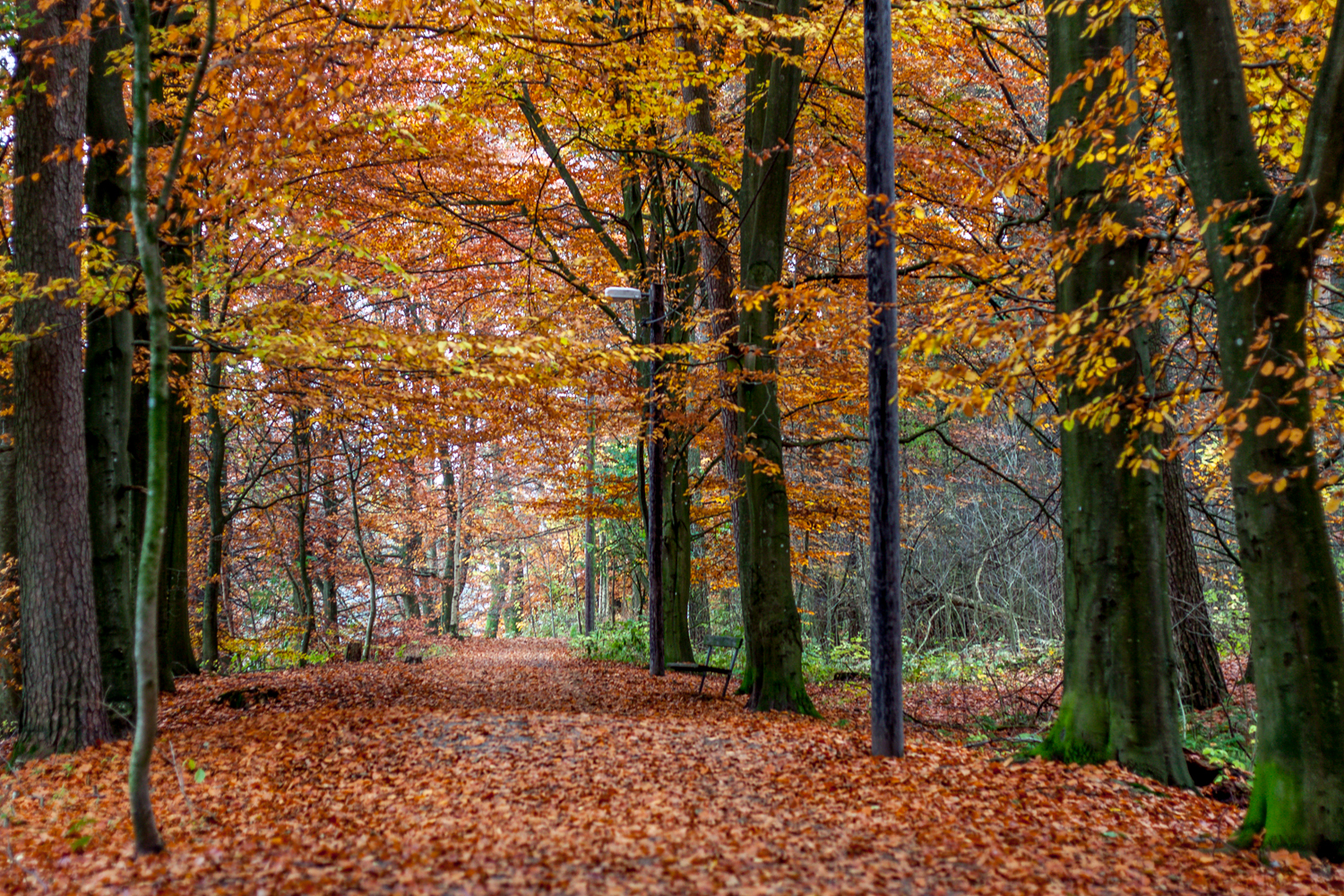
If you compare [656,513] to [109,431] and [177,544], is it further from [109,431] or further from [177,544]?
[109,431]

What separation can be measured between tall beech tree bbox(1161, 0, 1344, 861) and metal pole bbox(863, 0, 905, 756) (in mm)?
2222

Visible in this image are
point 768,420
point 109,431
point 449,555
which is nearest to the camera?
point 109,431

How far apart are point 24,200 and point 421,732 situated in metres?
5.54

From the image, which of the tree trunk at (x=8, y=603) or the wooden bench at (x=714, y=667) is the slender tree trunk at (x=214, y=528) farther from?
the wooden bench at (x=714, y=667)

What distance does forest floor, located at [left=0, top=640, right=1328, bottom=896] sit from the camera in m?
3.66

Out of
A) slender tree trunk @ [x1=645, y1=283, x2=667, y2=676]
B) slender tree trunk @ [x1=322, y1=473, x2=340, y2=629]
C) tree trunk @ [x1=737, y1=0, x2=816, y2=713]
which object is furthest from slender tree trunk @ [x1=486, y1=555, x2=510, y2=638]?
tree trunk @ [x1=737, y1=0, x2=816, y2=713]

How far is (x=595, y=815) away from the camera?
4.58m

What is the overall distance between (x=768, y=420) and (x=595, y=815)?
492 cm

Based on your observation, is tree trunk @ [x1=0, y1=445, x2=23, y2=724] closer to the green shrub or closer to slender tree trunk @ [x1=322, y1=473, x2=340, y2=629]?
slender tree trunk @ [x1=322, y1=473, x2=340, y2=629]

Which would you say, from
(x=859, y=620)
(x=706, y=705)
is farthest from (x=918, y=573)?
(x=706, y=705)

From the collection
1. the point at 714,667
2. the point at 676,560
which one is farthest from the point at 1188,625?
the point at 676,560

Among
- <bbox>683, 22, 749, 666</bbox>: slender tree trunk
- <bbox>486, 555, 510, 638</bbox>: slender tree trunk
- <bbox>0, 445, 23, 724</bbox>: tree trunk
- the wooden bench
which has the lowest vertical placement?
<bbox>486, 555, 510, 638</bbox>: slender tree trunk

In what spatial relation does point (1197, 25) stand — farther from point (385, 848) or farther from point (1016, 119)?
point (385, 848)

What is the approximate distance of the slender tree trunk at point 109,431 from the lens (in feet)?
23.2
